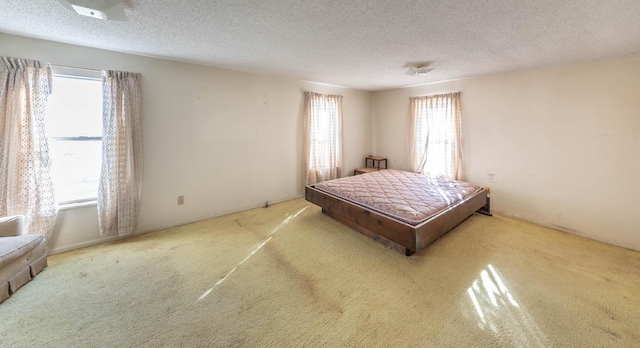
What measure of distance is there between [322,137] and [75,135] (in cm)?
340

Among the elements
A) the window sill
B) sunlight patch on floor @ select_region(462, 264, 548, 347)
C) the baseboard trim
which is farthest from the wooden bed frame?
the window sill

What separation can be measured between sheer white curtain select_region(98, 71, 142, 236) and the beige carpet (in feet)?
1.03

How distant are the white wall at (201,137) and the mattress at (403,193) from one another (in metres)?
1.08

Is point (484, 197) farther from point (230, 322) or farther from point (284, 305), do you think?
point (230, 322)

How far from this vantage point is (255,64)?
120 inches

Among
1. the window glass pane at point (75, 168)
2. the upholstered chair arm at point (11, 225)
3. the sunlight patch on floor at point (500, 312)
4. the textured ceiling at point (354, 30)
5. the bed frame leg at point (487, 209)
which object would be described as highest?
the textured ceiling at point (354, 30)

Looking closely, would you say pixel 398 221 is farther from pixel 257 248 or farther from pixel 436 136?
pixel 436 136

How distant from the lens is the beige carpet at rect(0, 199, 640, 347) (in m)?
1.47

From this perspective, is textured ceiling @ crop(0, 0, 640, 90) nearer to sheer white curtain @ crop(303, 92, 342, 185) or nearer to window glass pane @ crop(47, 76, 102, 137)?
window glass pane @ crop(47, 76, 102, 137)

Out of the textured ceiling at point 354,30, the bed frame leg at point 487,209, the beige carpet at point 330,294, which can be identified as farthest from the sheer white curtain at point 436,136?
the beige carpet at point 330,294

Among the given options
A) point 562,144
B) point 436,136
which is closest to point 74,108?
point 436,136

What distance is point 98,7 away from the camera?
4.99 feet

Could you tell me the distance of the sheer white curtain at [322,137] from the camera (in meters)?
4.26

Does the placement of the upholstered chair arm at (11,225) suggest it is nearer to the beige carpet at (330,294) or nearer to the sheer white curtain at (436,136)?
the beige carpet at (330,294)
